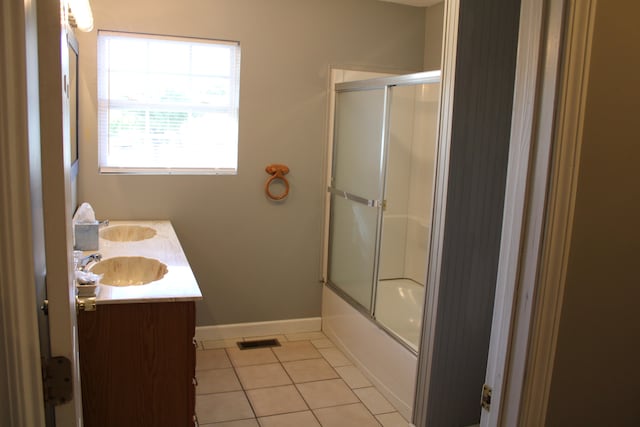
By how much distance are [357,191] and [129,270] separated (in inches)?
64.0

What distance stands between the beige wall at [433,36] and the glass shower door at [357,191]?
76 centimetres

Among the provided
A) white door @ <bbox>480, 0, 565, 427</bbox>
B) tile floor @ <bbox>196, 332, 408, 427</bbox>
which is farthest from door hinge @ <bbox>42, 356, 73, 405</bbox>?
tile floor @ <bbox>196, 332, 408, 427</bbox>

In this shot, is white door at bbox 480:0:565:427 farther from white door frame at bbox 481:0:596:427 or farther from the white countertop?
the white countertop

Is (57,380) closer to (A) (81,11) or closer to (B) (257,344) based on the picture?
(A) (81,11)

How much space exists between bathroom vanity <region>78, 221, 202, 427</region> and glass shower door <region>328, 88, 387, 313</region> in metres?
1.56

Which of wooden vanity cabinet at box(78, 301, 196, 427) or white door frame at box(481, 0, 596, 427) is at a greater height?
white door frame at box(481, 0, 596, 427)

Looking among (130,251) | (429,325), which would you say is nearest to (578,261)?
(429,325)

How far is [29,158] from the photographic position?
2.86 feet

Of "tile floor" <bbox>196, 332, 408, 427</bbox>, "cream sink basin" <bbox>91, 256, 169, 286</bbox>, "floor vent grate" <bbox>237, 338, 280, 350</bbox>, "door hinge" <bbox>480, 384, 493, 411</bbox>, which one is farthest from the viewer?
"floor vent grate" <bbox>237, 338, 280, 350</bbox>

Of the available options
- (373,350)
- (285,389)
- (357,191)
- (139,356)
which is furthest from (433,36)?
(139,356)

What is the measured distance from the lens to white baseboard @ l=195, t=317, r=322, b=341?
399 cm

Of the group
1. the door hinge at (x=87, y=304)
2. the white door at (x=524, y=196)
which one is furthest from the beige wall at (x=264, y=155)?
the white door at (x=524, y=196)

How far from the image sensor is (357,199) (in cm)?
377

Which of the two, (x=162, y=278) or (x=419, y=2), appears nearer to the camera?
(x=162, y=278)
